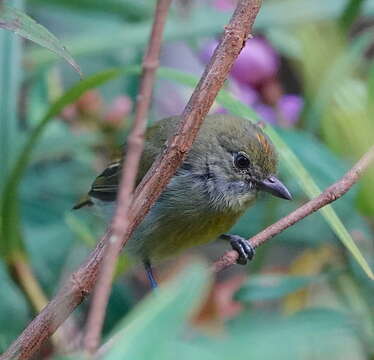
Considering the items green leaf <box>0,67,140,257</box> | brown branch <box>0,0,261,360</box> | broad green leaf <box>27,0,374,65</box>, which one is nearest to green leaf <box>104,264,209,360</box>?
brown branch <box>0,0,261,360</box>

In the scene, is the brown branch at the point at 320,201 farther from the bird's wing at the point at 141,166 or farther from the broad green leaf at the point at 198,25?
the broad green leaf at the point at 198,25

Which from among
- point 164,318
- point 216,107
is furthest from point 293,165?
point 216,107

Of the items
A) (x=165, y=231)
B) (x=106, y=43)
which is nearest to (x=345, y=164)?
(x=165, y=231)

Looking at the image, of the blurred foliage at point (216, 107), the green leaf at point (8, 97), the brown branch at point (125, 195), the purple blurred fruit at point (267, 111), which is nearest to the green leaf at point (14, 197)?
the blurred foliage at point (216, 107)

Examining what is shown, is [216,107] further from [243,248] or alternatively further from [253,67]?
[243,248]

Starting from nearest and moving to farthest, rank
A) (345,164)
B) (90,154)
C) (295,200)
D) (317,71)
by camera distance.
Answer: (317,71) < (345,164) < (295,200) < (90,154)

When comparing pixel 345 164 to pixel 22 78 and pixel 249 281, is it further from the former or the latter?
pixel 22 78

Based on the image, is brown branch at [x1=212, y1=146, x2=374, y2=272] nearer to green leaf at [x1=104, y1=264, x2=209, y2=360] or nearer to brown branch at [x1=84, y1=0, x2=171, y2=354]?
brown branch at [x1=84, y1=0, x2=171, y2=354]
